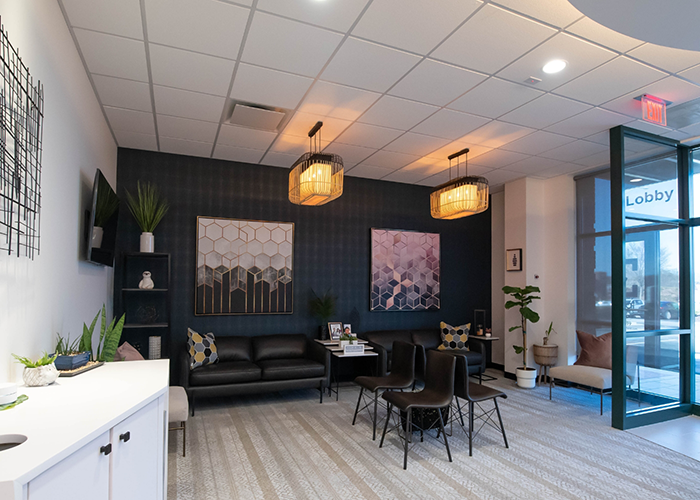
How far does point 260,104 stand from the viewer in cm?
441

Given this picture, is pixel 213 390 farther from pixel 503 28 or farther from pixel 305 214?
pixel 503 28

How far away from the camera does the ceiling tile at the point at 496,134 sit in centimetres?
490

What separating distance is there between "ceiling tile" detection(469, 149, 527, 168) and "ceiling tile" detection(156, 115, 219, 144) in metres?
3.65

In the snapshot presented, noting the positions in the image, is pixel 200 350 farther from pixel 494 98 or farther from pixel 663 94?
pixel 663 94

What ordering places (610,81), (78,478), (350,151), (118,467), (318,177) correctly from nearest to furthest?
(78,478), (118,467), (610,81), (318,177), (350,151)

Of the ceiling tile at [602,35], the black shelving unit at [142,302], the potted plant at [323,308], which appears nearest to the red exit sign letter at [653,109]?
the ceiling tile at [602,35]

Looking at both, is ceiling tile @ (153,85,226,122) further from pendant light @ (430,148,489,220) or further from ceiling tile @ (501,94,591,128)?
ceiling tile @ (501,94,591,128)

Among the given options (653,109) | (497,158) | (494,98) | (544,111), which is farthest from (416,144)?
(653,109)

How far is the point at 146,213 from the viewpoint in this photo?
17.8 ft

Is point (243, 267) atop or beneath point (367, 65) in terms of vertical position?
beneath

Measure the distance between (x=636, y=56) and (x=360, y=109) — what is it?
245cm

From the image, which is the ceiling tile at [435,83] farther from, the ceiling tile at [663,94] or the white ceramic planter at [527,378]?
the white ceramic planter at [527,378]

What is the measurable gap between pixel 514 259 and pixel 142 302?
5923 millimetres

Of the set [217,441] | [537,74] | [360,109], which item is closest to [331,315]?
[217,441]
